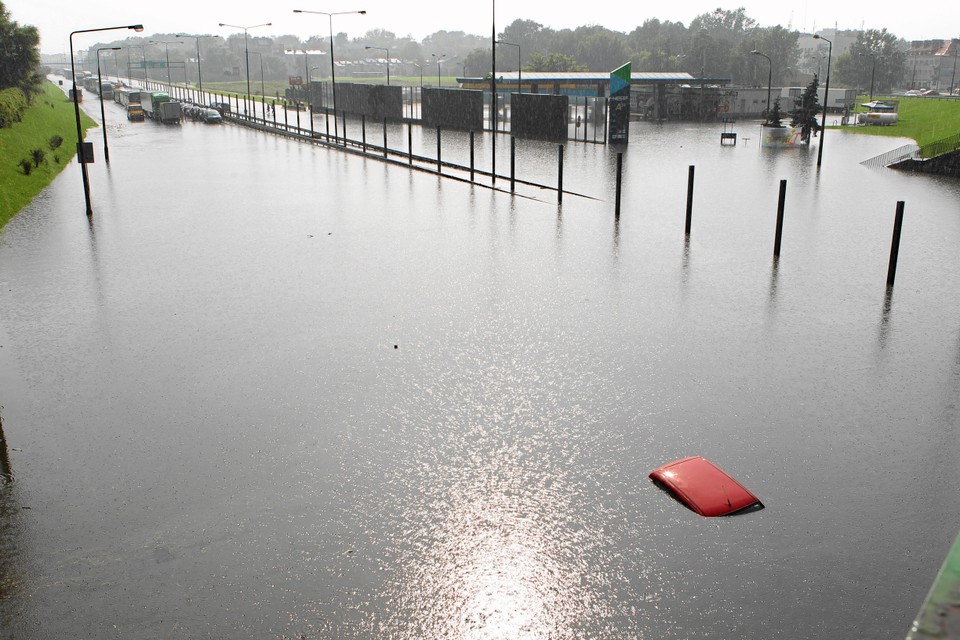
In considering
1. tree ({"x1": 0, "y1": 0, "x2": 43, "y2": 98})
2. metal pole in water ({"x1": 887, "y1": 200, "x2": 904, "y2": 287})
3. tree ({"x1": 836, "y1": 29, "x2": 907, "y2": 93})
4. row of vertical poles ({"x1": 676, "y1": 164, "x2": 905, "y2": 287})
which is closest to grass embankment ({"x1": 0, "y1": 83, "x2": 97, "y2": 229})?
tree ({"x1": 0, "y1": 0, "x2": 43, "y2": 98})

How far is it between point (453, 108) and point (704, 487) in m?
47.1

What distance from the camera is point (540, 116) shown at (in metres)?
43.5

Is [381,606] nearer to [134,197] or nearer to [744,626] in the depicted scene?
[744,626]

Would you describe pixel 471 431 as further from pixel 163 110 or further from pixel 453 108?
pixel 163 110

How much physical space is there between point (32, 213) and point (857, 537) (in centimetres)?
2244

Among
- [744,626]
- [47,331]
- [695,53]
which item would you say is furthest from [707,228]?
[695,53]

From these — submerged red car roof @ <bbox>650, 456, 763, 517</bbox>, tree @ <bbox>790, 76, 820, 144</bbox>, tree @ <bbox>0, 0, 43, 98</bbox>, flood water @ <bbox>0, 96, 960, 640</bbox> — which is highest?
tree @ <bbox>0, 0, 43, 98</bbox>

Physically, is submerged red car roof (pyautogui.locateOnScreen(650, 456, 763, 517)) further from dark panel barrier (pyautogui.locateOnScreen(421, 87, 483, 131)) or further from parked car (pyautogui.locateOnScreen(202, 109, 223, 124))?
parked car (pyautogui.locateOnScreen(202, 109, 223, 124))

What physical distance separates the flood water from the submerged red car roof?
6.4 inches

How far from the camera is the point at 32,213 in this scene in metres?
22.9

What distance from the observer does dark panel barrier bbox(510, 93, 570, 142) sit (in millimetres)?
42406

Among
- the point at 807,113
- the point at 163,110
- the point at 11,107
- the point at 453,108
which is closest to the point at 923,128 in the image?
the point at 807,113

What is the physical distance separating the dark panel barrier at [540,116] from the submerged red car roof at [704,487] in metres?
36.4

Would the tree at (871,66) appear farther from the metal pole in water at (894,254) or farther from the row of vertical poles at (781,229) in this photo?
the metal pole in water at (894,254)
